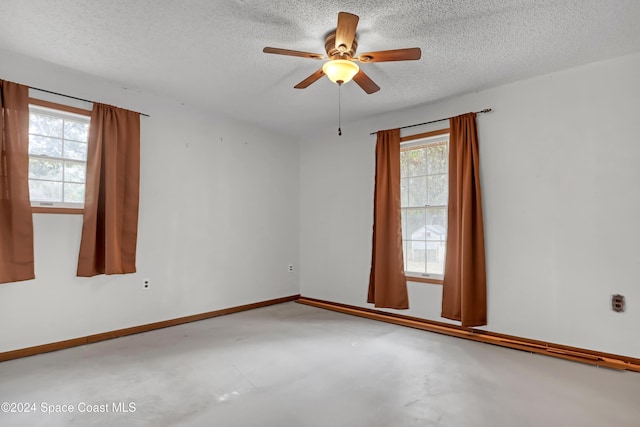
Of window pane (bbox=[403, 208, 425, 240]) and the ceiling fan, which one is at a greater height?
the ceiling fan

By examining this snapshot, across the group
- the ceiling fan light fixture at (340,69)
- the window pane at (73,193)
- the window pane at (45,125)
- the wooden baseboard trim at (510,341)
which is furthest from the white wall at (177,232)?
the ceiling fan light fixture at (340,69)

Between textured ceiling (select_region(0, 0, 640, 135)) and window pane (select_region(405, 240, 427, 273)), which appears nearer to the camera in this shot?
textured ceiling (select_region(0, 0, 640, 135))

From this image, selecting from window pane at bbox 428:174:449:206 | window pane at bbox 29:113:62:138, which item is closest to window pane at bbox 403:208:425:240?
window pane at bbox 428:174:449:206

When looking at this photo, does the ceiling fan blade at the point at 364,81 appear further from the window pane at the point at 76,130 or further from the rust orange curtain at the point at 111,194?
the window pane at the point at 76,130

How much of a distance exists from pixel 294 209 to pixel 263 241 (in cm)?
82

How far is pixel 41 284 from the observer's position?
3102mm

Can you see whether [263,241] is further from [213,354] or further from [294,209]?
[213,354]

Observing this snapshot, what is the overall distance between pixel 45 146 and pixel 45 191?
43 cm

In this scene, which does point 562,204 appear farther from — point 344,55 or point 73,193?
point 73,193

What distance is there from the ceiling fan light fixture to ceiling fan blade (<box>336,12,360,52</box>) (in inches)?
3.7

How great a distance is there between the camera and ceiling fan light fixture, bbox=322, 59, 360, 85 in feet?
8.16

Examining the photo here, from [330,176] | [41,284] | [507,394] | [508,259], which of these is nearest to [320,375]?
[507,394]

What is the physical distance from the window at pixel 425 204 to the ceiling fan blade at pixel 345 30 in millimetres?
2139

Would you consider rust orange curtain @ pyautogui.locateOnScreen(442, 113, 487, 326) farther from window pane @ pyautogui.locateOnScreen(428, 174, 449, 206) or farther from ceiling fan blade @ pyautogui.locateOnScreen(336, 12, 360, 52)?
ceiling fan blade @ pyautogui.locateOnScreen(336, 12, 360, 52)
